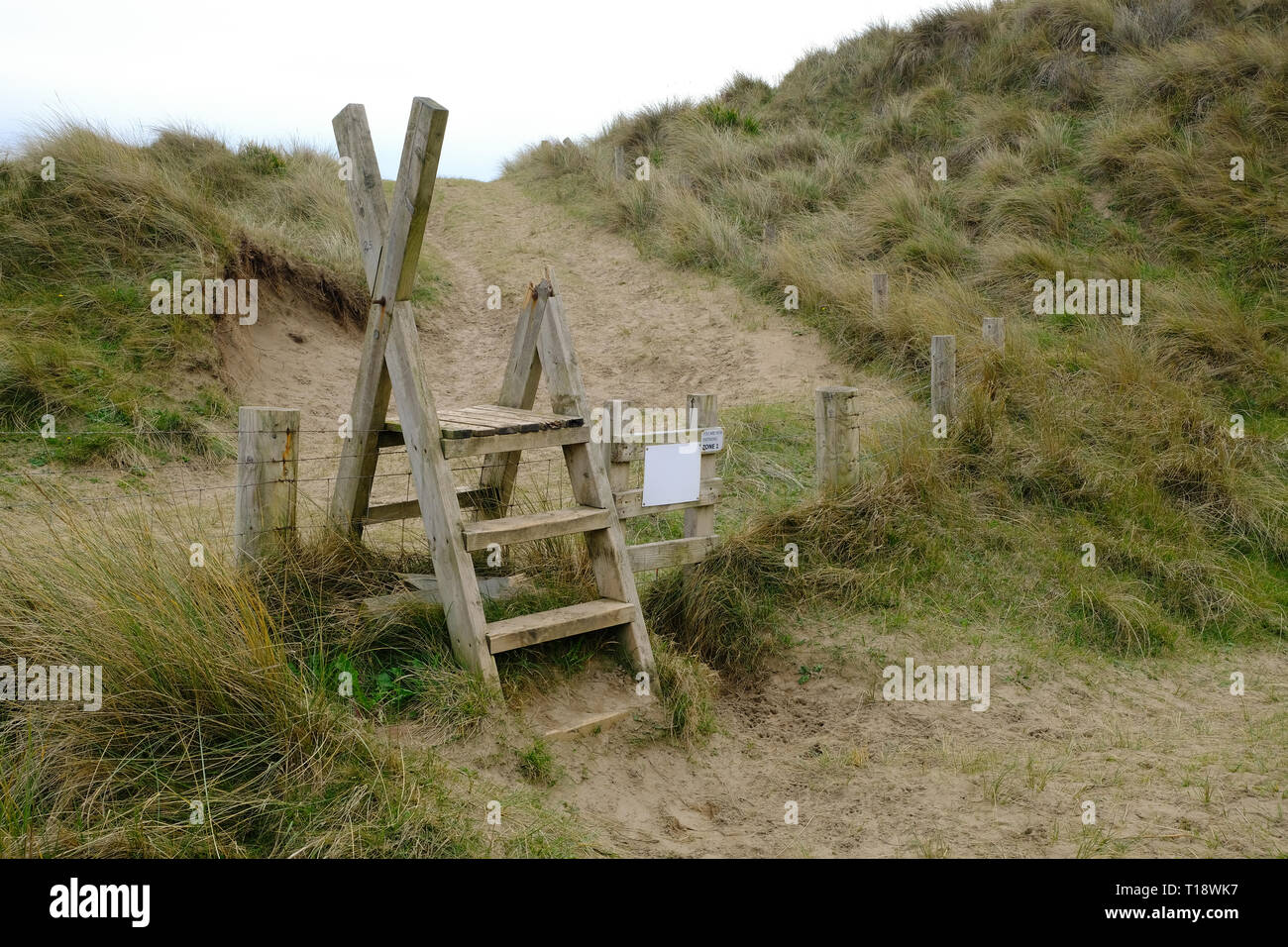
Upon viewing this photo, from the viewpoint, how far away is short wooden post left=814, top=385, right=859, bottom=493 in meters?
6.31

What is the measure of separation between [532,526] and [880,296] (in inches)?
272

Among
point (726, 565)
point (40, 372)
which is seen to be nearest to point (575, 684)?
point (726, 565)

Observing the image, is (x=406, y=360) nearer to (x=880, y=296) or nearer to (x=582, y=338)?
(x=880, y=296)

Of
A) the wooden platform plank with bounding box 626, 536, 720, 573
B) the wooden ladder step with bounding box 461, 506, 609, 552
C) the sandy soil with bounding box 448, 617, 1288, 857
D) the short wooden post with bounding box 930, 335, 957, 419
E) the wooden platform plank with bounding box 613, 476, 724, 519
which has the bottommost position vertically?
the sandy soil with bounding box 448, 617, 1288, 857

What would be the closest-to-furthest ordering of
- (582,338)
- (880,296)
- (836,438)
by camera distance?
1. (836,438)
2. (880,296)
3. (582,338)

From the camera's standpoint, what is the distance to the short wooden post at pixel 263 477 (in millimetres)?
4484

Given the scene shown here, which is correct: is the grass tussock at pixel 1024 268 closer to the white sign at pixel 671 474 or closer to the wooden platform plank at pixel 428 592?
the white sign at pixel 671 474

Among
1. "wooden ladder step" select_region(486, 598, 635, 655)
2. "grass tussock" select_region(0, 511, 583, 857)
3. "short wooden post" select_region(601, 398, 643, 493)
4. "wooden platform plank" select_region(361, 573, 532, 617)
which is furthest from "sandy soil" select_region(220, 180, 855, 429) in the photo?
"grass tussock" select_region(0, 511, 583, 857)

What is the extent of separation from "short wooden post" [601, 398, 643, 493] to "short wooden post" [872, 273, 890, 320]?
5883 mm


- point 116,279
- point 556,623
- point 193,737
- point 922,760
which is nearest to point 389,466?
point 116,279

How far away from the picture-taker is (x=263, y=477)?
450 cm

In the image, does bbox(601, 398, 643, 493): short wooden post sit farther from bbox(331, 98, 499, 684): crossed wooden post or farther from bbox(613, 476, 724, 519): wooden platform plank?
bbox(331, 98, 499, 684): crossed wooden post

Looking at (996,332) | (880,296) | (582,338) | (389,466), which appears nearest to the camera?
(996,332)

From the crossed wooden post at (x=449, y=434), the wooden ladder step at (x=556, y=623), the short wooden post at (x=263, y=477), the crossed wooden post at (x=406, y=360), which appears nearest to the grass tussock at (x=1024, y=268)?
the wooden ladder step at (x=556, y=623)
